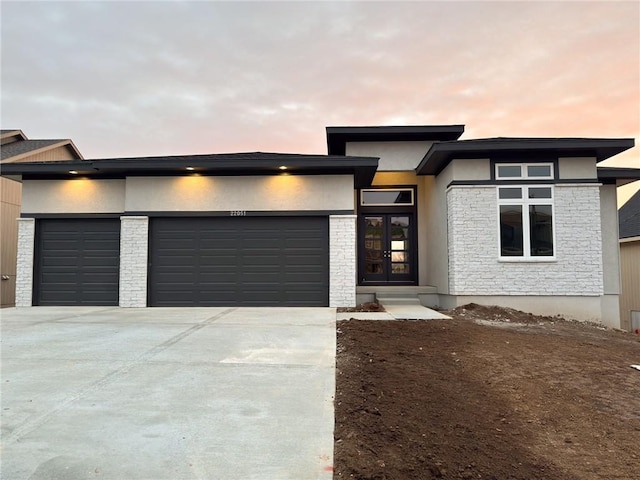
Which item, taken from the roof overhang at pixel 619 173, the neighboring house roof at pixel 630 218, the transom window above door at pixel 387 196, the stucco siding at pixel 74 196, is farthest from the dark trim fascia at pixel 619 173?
the stucco siding at pixel 74 196

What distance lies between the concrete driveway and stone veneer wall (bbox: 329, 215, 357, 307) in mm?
3207

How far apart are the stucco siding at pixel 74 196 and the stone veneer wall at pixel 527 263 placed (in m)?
9.20

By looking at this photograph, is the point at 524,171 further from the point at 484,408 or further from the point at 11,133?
the point at 11,133

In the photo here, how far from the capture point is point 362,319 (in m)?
7.89

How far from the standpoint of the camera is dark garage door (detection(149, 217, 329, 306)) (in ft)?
33.3

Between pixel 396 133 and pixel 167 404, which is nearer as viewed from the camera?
pixel 167 404

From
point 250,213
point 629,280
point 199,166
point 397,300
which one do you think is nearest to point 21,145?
point 199,166

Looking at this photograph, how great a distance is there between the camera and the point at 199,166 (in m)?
9.70

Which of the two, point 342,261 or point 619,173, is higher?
point 619,173

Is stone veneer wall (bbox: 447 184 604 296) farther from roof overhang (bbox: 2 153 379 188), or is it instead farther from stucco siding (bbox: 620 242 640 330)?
stucco siding (bbox: 620 242 640 330)

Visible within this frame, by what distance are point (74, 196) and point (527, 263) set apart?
39.9ft

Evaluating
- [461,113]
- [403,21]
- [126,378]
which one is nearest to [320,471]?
[126,378]

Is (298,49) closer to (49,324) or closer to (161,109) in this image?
(161,109)

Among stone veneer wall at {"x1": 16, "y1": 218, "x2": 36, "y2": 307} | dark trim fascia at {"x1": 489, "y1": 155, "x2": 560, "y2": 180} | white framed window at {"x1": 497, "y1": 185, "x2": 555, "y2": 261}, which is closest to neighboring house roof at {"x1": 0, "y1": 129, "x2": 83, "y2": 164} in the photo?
stone veneer wall at {"x1": 16, "y1": 218, "x2": 36, "y2": 307}
